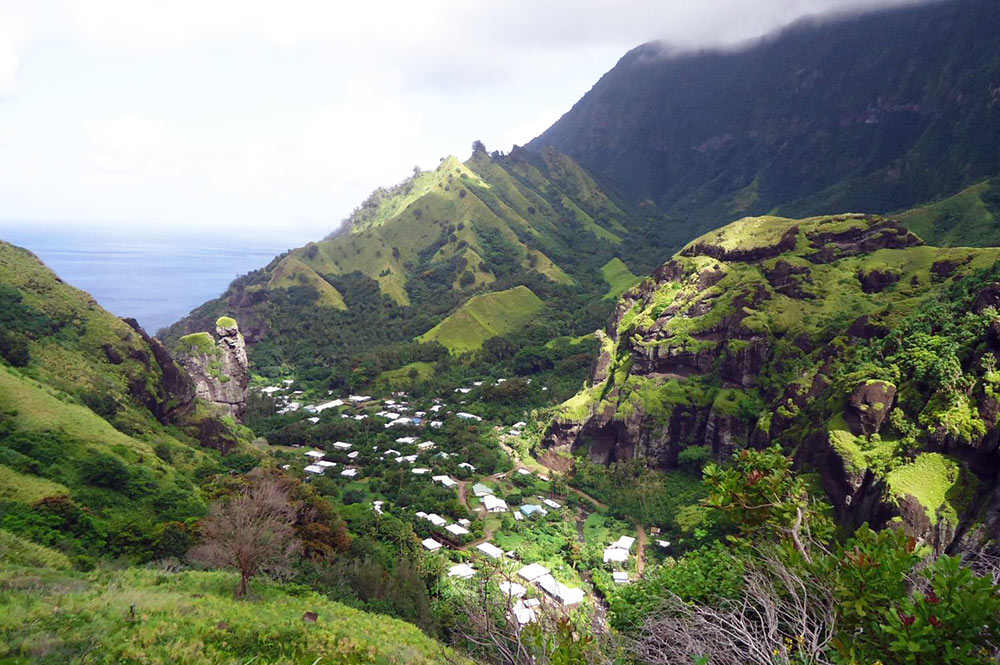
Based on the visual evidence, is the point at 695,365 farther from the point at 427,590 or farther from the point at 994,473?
the point at 427,590

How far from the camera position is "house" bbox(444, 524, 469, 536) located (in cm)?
3972

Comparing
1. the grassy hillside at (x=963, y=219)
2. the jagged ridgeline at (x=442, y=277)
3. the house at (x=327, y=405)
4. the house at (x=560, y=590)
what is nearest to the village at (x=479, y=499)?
the house at (x=560, y=590)

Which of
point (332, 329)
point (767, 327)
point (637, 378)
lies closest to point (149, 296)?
point (332, 329)

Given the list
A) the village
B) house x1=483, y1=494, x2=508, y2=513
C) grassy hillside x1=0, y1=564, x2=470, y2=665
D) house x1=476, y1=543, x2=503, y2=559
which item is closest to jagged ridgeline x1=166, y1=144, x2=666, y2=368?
the village

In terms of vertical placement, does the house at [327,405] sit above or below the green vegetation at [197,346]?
below

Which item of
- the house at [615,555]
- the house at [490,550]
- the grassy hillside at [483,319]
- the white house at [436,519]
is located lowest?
the house at [615,555]

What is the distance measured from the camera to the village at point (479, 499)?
114 feet

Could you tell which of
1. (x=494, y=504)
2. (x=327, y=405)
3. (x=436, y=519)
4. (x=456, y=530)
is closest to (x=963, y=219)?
(x=494, y=504)

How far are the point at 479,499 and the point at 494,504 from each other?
7.14ft

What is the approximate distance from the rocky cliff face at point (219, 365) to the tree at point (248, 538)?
39279 millimetres

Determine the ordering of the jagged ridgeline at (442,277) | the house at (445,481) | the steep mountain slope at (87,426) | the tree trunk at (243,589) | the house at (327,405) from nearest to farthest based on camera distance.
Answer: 1. the tree trunk at (243,589)
2. the steep mountain slope at (87,426)
3. the house at (445,481)
4. the house at (327,405)
5. the jagged ridgeline at (442,277)

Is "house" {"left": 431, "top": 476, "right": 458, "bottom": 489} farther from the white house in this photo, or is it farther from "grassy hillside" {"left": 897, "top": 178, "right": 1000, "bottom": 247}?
"grassy hillside" {"left": 897, "top": 178, "right": 1000, "bottom": 247}

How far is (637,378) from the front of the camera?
5531cm

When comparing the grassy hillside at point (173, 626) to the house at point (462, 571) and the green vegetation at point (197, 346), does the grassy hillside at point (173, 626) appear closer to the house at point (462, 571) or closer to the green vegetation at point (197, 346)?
the house at point (462, 571)
